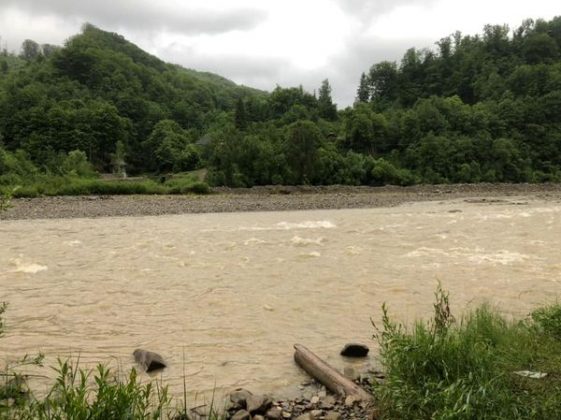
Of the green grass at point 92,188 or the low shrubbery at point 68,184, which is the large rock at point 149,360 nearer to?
the low shrubbery at point 68,184

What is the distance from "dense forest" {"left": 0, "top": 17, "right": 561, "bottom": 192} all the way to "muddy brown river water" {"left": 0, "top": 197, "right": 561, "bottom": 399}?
37276mm

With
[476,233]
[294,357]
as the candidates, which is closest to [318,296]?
[294,357]

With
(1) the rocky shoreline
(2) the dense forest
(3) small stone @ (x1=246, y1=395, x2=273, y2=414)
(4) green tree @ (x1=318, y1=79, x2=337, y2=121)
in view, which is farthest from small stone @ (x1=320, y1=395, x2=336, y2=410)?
(4) green tree @ (x1=318, y1=79, x2=337, y2=121)

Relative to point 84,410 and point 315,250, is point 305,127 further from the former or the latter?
point 84,410

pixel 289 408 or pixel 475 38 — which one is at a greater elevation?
pixel 475 38

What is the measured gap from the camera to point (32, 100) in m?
84.6

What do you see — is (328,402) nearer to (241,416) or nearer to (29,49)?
(241,416)

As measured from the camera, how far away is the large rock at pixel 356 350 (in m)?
7.95

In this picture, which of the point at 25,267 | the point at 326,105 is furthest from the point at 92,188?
the point at 326,105

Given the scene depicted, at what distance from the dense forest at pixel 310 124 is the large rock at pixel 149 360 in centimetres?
4995

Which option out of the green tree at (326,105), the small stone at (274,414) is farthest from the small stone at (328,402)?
the green tree at (326,105)

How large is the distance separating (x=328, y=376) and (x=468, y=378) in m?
2.29

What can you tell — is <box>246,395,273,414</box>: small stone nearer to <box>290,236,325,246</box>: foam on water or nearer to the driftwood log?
the driftwood log

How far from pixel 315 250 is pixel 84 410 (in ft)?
49.4
